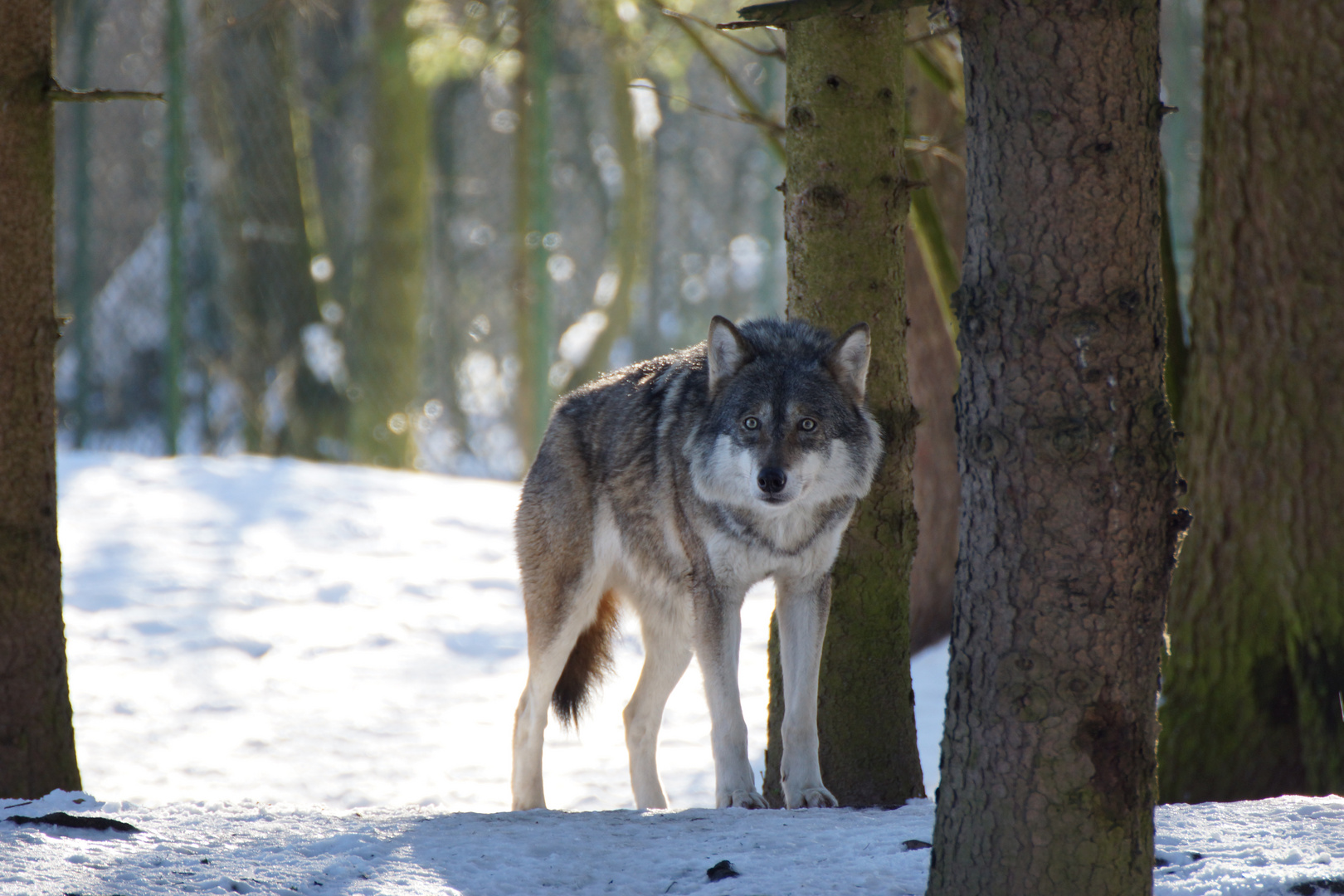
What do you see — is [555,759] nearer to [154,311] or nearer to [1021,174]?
[1021,174]

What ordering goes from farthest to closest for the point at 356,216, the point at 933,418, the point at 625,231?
the point at 356,216, the point at 625,231, the point at 933,418

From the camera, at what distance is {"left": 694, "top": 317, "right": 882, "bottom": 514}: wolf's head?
3.63m

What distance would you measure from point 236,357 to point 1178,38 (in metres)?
12.3

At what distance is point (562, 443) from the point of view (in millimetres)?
4379

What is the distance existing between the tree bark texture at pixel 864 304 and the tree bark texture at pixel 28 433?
7.28ft

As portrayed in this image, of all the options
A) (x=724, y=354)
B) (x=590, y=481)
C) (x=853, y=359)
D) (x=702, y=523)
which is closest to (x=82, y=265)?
(x=590, y=481)

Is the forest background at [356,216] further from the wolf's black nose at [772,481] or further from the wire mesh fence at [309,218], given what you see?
the wolf's black nose at [772,481]

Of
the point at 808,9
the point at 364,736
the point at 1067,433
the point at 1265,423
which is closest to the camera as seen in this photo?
the point at 1067,433

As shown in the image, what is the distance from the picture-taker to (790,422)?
3721 mm

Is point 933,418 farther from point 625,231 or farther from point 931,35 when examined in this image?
point 625,231

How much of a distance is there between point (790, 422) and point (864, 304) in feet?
1.51

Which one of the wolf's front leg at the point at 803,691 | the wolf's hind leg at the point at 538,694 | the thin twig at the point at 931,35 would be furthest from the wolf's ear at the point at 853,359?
the wolf's hind leg at the point at 538,694

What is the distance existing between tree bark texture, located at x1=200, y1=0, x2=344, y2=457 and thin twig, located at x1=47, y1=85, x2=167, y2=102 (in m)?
8.60

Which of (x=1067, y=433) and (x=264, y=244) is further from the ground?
(x=264, y=244)
